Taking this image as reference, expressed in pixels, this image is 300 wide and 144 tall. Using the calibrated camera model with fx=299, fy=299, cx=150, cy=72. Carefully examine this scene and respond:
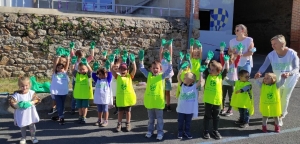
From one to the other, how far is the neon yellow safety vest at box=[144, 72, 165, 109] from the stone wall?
4220mm

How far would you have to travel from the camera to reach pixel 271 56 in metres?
5.13

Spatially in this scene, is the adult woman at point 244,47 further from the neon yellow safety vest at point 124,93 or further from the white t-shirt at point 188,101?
the neon yellow safety vest at point 124,93

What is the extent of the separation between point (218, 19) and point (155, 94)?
867 cm

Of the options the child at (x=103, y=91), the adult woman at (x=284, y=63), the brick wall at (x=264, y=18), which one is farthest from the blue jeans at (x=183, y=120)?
the brick wall at (x=264, y=18)

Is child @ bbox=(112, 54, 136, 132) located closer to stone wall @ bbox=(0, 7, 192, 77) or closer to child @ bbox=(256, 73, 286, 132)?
child @ bbox=(256, 73, 286, 132)

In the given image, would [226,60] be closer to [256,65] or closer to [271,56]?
[271,56]

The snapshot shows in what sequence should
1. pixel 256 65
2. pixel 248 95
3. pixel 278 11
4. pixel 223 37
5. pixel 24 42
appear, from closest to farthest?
1. pixel 248 95
2. pixel 24 42
3. pixel 256 65
4. pixel 223 37
5. pixel 278 11

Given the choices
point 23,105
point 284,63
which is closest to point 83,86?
point 23,105

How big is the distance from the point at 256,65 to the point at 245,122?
260 inches

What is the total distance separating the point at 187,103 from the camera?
4492 millimetres

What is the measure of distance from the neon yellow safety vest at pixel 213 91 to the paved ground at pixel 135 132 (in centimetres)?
59

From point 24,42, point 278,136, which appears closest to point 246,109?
point 278,136

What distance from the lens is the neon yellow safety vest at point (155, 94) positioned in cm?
454

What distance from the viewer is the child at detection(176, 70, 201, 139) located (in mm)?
4492
